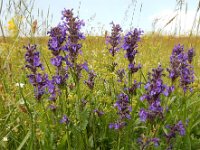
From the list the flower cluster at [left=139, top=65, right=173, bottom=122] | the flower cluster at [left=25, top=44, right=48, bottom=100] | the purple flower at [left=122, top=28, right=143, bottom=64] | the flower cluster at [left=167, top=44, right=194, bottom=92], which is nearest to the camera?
the flower cluster at [left=139, top=65, right=173, bottom=122]

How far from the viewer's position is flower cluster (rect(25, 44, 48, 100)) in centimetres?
232

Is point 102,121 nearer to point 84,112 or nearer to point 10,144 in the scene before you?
point 84,112

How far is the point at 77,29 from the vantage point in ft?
8.18

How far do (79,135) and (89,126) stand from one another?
0.47m

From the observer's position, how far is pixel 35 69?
2.34 metres

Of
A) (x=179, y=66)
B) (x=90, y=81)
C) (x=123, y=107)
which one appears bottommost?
(x=123, y=107)

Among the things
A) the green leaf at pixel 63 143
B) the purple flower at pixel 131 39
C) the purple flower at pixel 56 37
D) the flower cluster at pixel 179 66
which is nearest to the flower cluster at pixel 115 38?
the purple flower at pixel 131 39

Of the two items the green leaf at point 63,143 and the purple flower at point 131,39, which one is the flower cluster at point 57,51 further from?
the purple flower at point 131,39

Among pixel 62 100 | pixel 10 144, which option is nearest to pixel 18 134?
pixel 10 144

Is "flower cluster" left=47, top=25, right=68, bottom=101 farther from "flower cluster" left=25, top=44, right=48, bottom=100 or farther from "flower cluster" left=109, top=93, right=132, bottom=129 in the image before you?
"flower cluster" left=109, top=93, right=132, bottom=129

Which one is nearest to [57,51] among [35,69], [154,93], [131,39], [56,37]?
[56,37]

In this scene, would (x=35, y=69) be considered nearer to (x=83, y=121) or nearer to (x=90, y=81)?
(x=83, y=121)

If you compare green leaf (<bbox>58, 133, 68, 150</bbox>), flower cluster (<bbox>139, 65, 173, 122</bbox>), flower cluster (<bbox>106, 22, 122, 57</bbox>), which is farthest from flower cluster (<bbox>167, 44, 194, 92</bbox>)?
green leaf (<bbox>58, 133, 68, 150</bbox>)

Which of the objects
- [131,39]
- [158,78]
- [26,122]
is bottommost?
[26,122]
